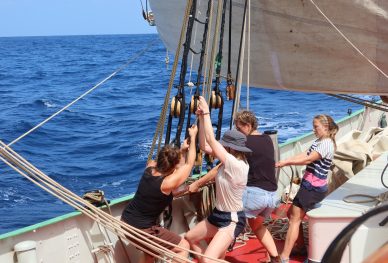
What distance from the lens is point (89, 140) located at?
1995 centimetres

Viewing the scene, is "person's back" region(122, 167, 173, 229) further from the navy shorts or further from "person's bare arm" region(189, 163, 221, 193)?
the navy shorts

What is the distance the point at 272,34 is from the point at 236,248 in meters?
2.01

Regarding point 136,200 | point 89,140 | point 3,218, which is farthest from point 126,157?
point 136,200

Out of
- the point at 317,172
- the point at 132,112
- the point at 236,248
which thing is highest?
the point at 317,172

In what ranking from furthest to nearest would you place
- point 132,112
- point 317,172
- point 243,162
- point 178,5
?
1. point 132,112
2. point 178,5
3. point 317,172
4. point 243,162

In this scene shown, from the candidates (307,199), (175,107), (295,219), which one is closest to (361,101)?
(307,199)

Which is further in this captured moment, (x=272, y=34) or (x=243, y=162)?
(x=272, y=34)

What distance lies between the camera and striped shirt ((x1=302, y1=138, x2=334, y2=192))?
508 centimetres

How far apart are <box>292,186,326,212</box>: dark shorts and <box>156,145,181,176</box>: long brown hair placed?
1.22m

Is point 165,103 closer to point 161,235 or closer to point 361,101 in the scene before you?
point 161,235

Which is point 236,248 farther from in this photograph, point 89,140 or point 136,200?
point 89,140

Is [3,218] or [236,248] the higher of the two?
[236,248]

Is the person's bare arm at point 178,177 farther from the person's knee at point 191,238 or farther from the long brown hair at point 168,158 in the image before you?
the person's knee at point 191,238

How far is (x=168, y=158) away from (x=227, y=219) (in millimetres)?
604
